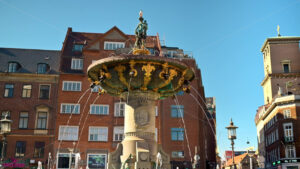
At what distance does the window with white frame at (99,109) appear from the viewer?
50.0 m

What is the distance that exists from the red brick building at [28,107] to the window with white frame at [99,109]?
17.2 ft

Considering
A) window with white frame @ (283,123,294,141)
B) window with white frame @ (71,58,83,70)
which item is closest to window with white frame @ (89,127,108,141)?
window with white frame @ (71,58,83,70)

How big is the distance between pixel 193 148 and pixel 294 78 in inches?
1458

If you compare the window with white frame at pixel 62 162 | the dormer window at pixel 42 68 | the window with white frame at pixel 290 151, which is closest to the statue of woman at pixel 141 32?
the window with white frame at pixel 62 162

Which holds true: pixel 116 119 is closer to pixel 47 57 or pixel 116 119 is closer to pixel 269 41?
pixel 47 57

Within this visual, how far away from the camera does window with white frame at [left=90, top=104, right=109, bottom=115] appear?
164 ft

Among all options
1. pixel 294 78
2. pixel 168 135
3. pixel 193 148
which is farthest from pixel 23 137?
pixel 294 78

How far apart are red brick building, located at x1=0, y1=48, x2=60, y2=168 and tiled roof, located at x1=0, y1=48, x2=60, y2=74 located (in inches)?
5.4

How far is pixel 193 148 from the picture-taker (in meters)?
49.8

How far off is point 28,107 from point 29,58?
862 centimetres

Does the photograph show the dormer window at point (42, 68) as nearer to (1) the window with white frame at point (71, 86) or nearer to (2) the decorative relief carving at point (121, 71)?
(1) the window with white frame at point (71, 86)

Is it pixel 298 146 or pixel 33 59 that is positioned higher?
pixel 33 59

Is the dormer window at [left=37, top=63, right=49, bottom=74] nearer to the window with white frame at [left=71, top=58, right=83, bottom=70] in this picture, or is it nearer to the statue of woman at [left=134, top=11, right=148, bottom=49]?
the window with white frame at [left=71, top=58, right=83, bottom=70]

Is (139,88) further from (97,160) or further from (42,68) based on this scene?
(42,68)
